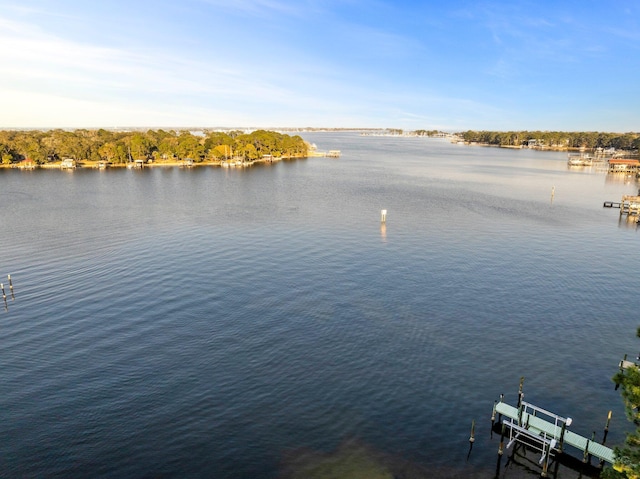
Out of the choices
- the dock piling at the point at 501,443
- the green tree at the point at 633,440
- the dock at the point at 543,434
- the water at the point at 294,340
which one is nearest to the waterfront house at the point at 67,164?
the water at the point at 294,340

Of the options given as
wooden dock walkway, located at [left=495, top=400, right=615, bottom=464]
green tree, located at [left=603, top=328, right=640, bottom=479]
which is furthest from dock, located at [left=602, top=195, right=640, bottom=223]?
green tree, located at [left=603, top=328, right=640, bottom=479]

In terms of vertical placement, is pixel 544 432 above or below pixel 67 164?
below

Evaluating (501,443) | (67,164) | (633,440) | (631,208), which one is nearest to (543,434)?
(501,443)

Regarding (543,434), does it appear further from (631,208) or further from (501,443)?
(631,208)

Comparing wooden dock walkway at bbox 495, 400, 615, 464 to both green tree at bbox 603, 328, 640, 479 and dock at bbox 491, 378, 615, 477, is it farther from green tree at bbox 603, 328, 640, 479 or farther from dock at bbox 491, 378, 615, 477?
green tree at bbox 603, 328, 640, 479

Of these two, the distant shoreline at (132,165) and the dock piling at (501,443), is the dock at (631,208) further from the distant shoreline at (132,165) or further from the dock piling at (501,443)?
the distant shoreline at (132,165)

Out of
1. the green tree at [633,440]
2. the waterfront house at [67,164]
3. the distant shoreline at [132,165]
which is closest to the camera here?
the green tree at [633,440]
